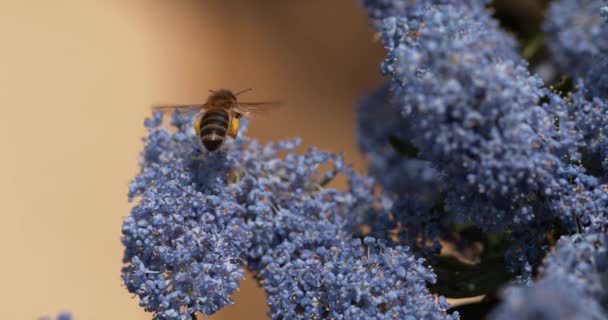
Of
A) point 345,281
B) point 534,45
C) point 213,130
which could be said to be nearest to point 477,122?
point 345,281

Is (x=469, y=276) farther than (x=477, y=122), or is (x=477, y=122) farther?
(x=469, y=276)

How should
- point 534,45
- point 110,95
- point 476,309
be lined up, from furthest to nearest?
point 110,95 → point 534,45 → point 476,309

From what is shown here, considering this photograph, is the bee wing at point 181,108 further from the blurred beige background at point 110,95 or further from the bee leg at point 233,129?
the blurred beige background at point 110,95

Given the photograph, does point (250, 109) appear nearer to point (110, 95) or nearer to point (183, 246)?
point (183, 246)

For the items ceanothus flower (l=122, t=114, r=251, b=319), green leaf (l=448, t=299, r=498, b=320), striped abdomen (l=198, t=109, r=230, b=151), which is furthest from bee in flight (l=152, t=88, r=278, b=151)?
green leaf (l=448, t=299, r=498, b=320)

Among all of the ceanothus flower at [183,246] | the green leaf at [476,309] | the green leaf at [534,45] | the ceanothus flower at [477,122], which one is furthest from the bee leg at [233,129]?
the green leaf at [534,45]

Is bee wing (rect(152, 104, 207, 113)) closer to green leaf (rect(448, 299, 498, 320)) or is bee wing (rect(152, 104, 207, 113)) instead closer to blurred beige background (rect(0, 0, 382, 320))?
green leaf (rect(448, 299, 498, 320))
